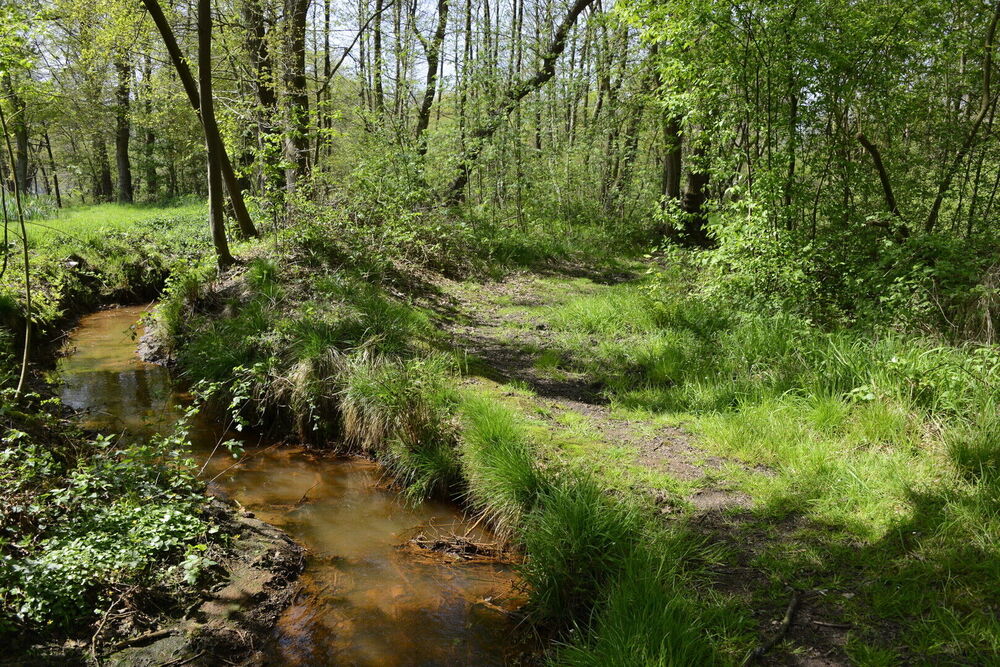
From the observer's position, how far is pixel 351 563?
12.8 feet

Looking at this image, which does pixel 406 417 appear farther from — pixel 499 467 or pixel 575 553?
pixel 575 553

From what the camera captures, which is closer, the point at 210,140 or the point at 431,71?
the point at 210,140

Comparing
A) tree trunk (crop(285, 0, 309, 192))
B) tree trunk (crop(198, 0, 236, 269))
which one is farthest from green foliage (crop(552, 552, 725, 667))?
tree trunk (crop(285, 0, 309, 192))

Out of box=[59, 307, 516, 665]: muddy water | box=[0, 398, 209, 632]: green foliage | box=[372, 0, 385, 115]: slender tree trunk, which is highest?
box=[372, 0, 385, 115]: slender tree trunk

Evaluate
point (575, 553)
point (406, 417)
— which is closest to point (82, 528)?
point (406, 417)

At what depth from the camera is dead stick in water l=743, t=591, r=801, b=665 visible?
8.18ft

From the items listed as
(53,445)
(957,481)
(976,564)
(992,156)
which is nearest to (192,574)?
(53,445)

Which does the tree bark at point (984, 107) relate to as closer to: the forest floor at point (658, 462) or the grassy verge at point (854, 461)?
the grassy verge at point (854, 461)

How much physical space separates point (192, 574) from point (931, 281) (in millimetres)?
5814

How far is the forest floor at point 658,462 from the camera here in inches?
107

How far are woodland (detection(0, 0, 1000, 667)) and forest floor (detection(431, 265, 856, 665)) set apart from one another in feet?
0.09

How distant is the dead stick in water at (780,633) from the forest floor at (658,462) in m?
0.01

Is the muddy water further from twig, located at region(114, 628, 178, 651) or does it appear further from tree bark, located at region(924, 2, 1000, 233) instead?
tree bark, located at region(924, 2, 1000, 233)

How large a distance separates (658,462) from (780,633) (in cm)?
166
